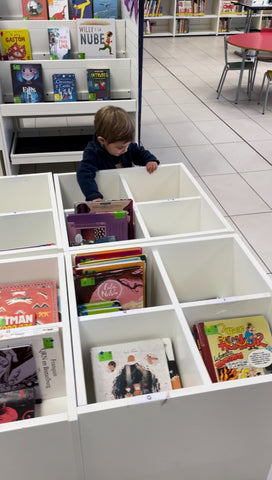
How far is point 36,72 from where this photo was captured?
3.58m

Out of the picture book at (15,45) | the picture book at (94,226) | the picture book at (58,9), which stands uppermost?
the picture book at (58,9)

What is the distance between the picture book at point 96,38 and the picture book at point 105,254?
8.94ft

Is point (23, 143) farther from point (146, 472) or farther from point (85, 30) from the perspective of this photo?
point (146, 472)

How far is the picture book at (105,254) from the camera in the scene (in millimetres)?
1677

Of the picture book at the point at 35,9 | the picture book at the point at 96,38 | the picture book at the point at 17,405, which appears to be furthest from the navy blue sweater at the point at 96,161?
the picture book at the point at 35,9

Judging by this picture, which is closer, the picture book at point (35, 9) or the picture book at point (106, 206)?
the picture book at point (106, 206)

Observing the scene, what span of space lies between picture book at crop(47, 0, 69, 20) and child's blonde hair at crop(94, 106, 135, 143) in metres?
2.18

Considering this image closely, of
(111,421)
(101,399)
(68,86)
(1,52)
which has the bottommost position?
(101,399)

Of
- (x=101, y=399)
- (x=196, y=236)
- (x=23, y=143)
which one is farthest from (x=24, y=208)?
(x=23, y=143)

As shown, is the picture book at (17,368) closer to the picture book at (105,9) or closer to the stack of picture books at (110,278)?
the stack of picture books at (110,278)

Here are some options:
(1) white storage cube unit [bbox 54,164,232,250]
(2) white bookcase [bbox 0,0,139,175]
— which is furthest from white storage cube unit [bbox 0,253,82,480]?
(2) white bookcase [bbox 0,0,139,175]

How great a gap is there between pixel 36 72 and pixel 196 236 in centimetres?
251

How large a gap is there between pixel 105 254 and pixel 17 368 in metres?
0.55

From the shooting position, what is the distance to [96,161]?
7.87ft
